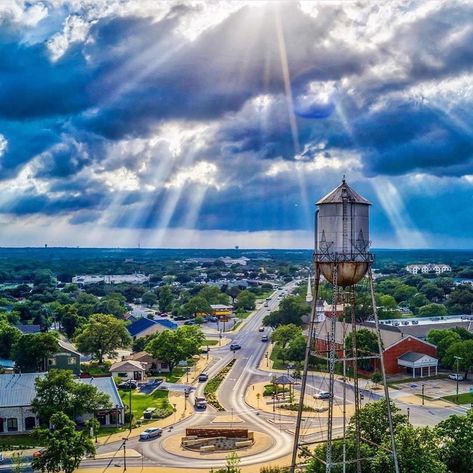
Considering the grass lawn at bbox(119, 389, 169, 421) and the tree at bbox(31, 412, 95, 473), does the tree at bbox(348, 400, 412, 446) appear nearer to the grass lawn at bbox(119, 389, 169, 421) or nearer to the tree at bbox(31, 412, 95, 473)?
the tree at bbox(31, 412, 95, 473)

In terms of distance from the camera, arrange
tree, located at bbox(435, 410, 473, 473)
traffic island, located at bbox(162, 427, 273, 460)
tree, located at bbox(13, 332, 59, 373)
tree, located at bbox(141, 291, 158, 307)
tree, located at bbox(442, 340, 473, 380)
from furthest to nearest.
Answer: tree, located at bbox(141, 291, 158, 307)
tree, located at bbox(442, 340, 473, 380)
tree, located at bbox(13, 332, 59, 373)
traffic island, located at bbox(162, 427, 273, 460)
tree, located at bbox(435, 410, 473, 473)

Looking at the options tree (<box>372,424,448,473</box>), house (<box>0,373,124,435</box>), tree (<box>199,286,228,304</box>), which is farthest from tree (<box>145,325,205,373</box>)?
tree (<box>199,286,228,304</box>)

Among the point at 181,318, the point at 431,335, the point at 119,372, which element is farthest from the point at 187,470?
the point at 181,318

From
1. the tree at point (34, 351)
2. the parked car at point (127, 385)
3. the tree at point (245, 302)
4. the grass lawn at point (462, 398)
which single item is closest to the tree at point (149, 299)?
the tree at point (245, 302)

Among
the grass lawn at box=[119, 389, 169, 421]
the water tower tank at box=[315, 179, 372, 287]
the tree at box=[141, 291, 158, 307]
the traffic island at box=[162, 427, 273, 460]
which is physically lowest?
the grass lawn at box=[119, 389, 169, 421]

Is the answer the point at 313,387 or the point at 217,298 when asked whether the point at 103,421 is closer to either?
the point at 313,387

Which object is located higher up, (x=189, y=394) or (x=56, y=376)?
(x=56, y=376)

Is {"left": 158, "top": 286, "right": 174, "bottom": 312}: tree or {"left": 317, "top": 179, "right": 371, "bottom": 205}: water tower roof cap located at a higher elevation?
{"left": 317, "top": 179, "right": 371, "bottom": 205}: water tower roof cap
